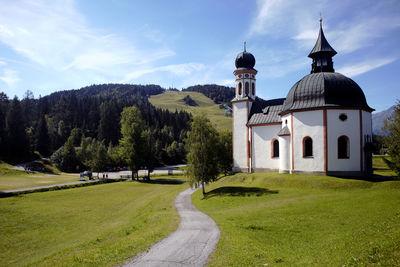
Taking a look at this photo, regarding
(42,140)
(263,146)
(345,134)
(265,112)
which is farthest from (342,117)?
(42,140)

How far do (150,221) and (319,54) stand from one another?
3088cm

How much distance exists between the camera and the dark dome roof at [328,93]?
3011 cm

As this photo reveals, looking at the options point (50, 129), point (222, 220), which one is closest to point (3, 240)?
point (222, 220)

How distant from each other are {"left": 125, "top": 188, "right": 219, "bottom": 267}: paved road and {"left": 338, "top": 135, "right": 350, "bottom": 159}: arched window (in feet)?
67.0

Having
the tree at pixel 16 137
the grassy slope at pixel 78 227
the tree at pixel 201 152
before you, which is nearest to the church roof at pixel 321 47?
the tree at pixel 201 152

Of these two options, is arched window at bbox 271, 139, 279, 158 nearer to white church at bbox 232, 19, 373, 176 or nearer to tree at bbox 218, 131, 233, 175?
white church at bbox 232, 19, 373, 176

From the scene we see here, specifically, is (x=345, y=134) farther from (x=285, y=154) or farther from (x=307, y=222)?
(x=307, y=222)

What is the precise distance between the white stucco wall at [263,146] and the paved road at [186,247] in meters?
23.3

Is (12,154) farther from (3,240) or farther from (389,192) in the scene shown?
(389,192)

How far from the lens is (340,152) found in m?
30.0

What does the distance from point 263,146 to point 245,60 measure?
1467 centimetres

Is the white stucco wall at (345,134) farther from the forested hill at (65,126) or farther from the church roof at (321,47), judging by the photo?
the forested hill at (65,126)

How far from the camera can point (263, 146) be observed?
1539 inches

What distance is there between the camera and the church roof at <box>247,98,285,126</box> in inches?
1531
